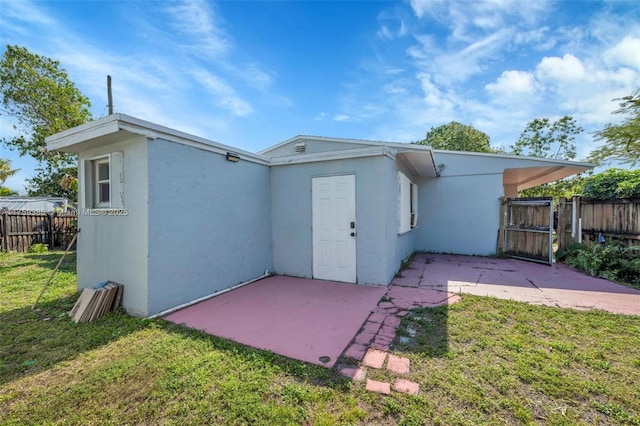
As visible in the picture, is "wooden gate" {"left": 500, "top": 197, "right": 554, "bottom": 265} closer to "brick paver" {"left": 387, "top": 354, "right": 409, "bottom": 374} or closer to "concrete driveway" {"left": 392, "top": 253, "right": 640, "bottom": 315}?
"concrete driveway" {"left": 392, "top": 253, "right": 640, "bottom": 315}

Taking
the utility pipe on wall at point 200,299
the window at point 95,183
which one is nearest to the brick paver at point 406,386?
the utility pipe on wall at point 200,299

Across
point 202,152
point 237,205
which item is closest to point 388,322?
point 237,205

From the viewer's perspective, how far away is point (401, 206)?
6152mm

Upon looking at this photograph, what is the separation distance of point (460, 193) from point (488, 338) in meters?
6.42

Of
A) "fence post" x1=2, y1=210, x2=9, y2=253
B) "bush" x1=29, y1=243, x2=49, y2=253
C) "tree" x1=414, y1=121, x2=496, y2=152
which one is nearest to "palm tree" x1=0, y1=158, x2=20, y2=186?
"fence post" x1=2, y1=210, x2=9, y2=253

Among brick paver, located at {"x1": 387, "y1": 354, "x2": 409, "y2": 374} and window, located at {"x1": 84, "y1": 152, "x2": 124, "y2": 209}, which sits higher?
window, located at {"x1": 84, "y1": 152, "x2": 124, "y2": 209}

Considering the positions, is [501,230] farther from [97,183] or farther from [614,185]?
[97,183]

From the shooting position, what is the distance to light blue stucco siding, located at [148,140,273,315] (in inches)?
149

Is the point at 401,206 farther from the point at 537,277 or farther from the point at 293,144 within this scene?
the point at 293,144

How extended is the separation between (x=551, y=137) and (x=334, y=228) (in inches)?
843

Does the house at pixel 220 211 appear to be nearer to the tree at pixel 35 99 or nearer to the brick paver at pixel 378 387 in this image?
the brick paver at pixel 378 387

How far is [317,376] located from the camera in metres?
2.39

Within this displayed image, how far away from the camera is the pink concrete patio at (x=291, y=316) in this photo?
297cm

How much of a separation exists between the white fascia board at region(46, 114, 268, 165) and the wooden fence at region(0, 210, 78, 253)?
914 cm
